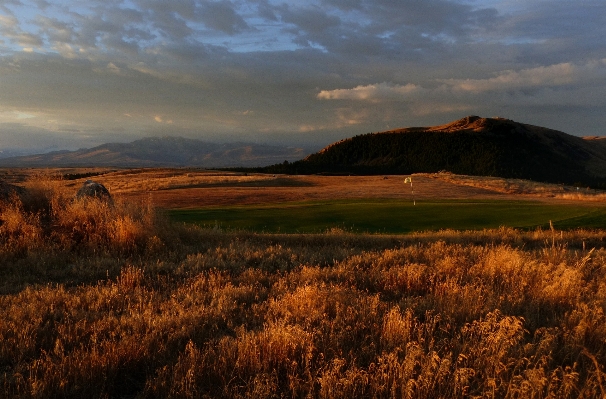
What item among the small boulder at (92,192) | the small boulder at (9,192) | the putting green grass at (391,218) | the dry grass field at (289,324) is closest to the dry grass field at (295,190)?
the small boulder at (9,192)

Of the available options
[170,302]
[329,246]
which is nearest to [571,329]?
[170,302]

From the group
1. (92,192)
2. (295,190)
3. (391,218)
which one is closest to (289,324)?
(92,192)

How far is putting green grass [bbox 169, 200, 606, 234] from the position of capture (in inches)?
683

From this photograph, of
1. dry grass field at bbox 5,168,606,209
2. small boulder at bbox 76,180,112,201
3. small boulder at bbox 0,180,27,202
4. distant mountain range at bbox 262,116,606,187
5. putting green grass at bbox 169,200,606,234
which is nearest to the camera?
small boulder at bbox 0,180,27,202

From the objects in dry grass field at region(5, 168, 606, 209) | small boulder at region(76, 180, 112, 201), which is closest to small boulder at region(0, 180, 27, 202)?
dry grass field at region(5, 168, 606, 209)

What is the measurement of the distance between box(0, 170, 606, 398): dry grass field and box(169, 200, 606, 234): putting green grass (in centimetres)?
655

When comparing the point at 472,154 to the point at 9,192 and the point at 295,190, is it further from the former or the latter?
the point at 9,192

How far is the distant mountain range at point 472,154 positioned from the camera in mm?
101250

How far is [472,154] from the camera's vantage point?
106m

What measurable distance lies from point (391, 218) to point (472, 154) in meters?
96.1

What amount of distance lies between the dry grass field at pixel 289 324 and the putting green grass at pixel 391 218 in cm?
655

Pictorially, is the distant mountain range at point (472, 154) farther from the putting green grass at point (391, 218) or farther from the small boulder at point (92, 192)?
the small boulder at point (92, 192)

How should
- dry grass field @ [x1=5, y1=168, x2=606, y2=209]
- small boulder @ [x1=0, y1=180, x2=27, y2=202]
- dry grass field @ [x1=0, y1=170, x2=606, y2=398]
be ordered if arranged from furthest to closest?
dry grass field @ [x1=5, y1=168, x2=606, y2=209]
small boulder @ [x1=0, y1=180, x2=27, y2=202]
dry grass field @ [x1=0, y1=170, x2=606, y2=398]

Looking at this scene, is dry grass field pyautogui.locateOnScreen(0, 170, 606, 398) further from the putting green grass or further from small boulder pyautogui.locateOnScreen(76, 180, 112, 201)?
the putting green grass
